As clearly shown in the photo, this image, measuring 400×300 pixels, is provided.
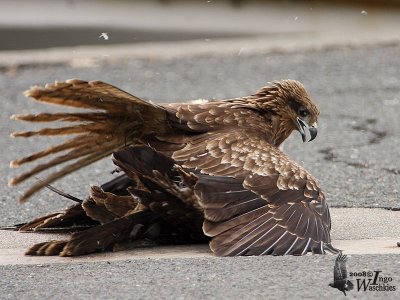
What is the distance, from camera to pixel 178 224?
653 centimetres

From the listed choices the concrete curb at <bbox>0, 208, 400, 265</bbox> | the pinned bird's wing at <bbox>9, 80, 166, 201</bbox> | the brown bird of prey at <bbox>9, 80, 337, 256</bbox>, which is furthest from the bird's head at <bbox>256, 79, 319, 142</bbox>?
the pinned bird's wing at <bbox>9, 80, 166, 201</bbox>

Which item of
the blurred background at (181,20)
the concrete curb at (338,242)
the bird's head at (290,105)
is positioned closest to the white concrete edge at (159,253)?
the concrete curb at (338,242)

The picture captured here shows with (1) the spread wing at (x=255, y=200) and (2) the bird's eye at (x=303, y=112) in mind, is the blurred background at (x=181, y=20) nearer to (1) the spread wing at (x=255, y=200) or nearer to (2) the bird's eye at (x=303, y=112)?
(2) the bird's eye at (x=303, y=112)

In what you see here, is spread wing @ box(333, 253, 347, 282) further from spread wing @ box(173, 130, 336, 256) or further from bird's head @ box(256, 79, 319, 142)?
bird's head @ box(256, 79, 319, 142)

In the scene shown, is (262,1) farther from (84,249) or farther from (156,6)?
(84,249)

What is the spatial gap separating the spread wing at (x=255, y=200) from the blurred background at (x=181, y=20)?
766 centimetres

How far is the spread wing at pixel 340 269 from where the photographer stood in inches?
216

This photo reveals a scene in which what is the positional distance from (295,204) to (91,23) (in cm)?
839

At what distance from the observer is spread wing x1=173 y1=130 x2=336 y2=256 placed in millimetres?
6109

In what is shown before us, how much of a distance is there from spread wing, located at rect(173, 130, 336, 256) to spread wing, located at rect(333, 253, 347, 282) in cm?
22

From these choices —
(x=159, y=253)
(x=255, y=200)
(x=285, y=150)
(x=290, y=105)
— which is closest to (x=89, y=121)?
(x=159, y=253)

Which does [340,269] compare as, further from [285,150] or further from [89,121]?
[285,150]

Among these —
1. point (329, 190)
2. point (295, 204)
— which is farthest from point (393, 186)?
point (295, 204)

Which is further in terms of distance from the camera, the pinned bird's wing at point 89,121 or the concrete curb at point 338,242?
the pinned bird's wing at point 89,121
